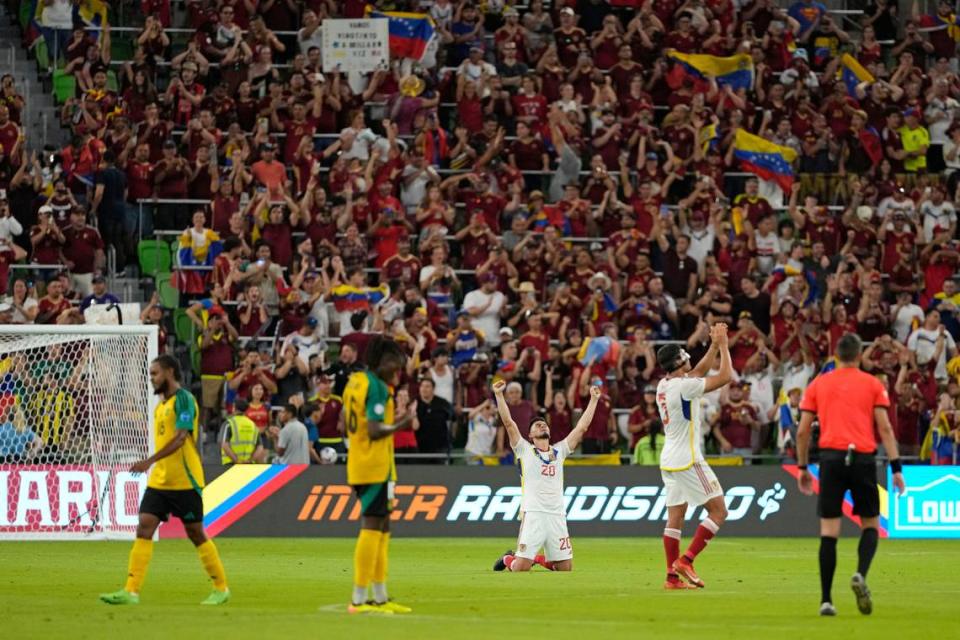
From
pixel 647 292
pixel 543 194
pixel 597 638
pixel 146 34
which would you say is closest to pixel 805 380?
pixel 647 292

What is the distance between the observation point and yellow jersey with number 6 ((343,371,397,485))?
43.3ft

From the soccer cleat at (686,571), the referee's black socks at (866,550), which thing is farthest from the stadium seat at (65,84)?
the referee's black socks at (866,550)

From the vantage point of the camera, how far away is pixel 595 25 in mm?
36938

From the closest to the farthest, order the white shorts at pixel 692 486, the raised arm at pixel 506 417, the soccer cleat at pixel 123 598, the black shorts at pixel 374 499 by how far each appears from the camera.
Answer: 1. the black shorts at pixel 374 499
2. the soccer cleat at pixel 123 598
3. the white shorts at pixel 692 486
4. the raised arm at pixel 506 417

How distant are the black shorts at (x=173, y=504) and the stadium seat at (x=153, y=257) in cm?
1687

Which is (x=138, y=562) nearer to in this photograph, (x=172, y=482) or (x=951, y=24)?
(x=172, y=482)

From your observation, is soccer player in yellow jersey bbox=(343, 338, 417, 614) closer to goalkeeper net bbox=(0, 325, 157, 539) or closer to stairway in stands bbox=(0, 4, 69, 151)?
goalkeeper net bbox=(0, 325, 157, 539)

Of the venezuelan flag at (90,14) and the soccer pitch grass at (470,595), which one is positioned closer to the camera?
the soccer pitch grass at (470,595)

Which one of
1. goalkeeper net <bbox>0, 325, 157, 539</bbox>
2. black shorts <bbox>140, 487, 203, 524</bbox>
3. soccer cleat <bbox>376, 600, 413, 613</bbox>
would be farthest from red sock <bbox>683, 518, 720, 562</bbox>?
goalkeeper net <bbox>0, 325, 157, 539</bbox>

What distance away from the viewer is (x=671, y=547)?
17.3 m

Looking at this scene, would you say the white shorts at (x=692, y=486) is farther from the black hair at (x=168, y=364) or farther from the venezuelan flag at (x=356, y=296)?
the venezuelan flag at (x=356, y=296)

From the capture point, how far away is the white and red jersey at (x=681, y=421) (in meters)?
17.3

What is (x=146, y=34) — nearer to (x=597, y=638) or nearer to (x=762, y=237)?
(x=762, y=237)

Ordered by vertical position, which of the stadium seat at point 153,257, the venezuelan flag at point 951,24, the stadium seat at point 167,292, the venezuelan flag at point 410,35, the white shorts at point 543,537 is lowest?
the white shorts at point 543,537
